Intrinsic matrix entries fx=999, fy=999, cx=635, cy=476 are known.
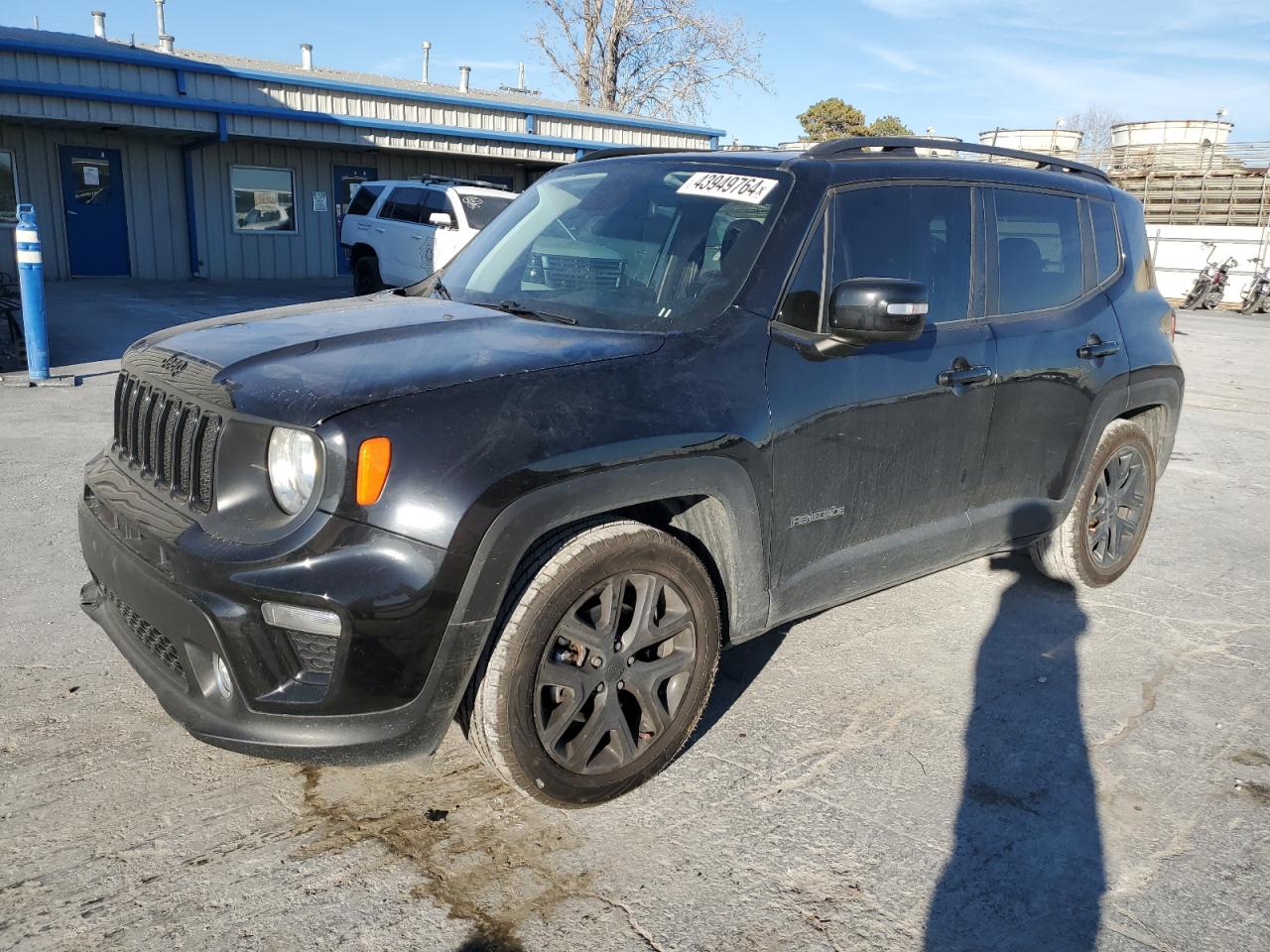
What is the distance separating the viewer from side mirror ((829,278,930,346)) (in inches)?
124

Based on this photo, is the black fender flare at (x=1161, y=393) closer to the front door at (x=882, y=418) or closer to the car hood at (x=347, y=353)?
the front door at (x=882, y=418)

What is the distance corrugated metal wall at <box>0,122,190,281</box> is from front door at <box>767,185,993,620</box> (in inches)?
734

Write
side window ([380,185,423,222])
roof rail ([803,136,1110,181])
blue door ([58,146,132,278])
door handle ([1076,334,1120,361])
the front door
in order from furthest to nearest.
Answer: blue door ([58,146,132,278]) < side window ([380,185,423,222]) < door handle ([1076,334,1120,361]) < roof rail ([803,136,1110,181]) < the front door

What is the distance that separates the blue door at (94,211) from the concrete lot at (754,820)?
57.1 feet

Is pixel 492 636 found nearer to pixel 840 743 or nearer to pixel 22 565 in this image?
pixel 840 743

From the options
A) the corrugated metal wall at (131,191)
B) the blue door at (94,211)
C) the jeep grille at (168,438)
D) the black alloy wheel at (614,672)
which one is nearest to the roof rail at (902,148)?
the black alloy wheel at (614,672)

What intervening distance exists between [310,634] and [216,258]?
20.8 m

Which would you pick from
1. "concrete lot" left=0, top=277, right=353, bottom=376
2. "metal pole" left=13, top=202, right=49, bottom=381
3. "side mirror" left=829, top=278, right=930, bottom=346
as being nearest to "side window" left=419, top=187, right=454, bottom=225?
"concrete lot" left=0, top=277, right=353, bottom=376

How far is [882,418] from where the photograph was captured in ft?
11.5

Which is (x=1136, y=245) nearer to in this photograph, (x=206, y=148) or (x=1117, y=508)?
(x=1117, y=508)

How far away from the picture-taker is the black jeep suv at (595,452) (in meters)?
2.47

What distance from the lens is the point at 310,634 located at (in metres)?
2.44

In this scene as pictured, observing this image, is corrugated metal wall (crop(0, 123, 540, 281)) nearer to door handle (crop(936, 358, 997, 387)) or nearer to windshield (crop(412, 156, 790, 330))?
windshield (crop(412, 156, 790, 330))

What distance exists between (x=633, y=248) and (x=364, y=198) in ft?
49.3
